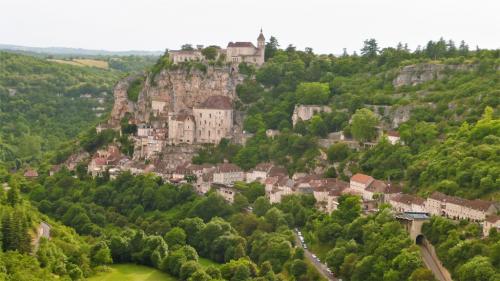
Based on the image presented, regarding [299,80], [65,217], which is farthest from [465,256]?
[299,80]

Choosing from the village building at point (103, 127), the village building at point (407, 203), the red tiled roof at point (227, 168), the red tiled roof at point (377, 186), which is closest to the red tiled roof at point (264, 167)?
the red tiled roof at point (227, 168)

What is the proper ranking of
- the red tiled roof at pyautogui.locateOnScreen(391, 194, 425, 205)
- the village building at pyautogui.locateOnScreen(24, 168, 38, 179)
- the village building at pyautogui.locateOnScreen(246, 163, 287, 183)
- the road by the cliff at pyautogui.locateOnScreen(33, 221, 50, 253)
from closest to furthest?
1. the road by the cliff at pyautogui.locateOnScreen(33, 221, 50, 253)
2. the red tiled roof at pyautogui.locateOnScreen(391, 194, 425, 205)
3. the village building at pyautogui.locateOnScreen(246, 163, 287, 183)
4. the village building at pyautogui.locateOnScreen(24, 168, 38, 179)

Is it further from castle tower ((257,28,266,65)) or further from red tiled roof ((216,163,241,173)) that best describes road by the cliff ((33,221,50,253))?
castle tower ((257,28,266,65))

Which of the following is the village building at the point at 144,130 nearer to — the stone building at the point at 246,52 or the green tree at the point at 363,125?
the stone building at the point at 246,52

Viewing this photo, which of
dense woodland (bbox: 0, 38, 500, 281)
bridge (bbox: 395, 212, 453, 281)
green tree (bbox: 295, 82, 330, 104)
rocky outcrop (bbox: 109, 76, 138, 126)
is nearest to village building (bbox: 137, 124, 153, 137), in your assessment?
dense woodland (bbox: 0, 38, 500, 281)

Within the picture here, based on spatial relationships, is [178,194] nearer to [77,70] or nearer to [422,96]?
[422,96]
